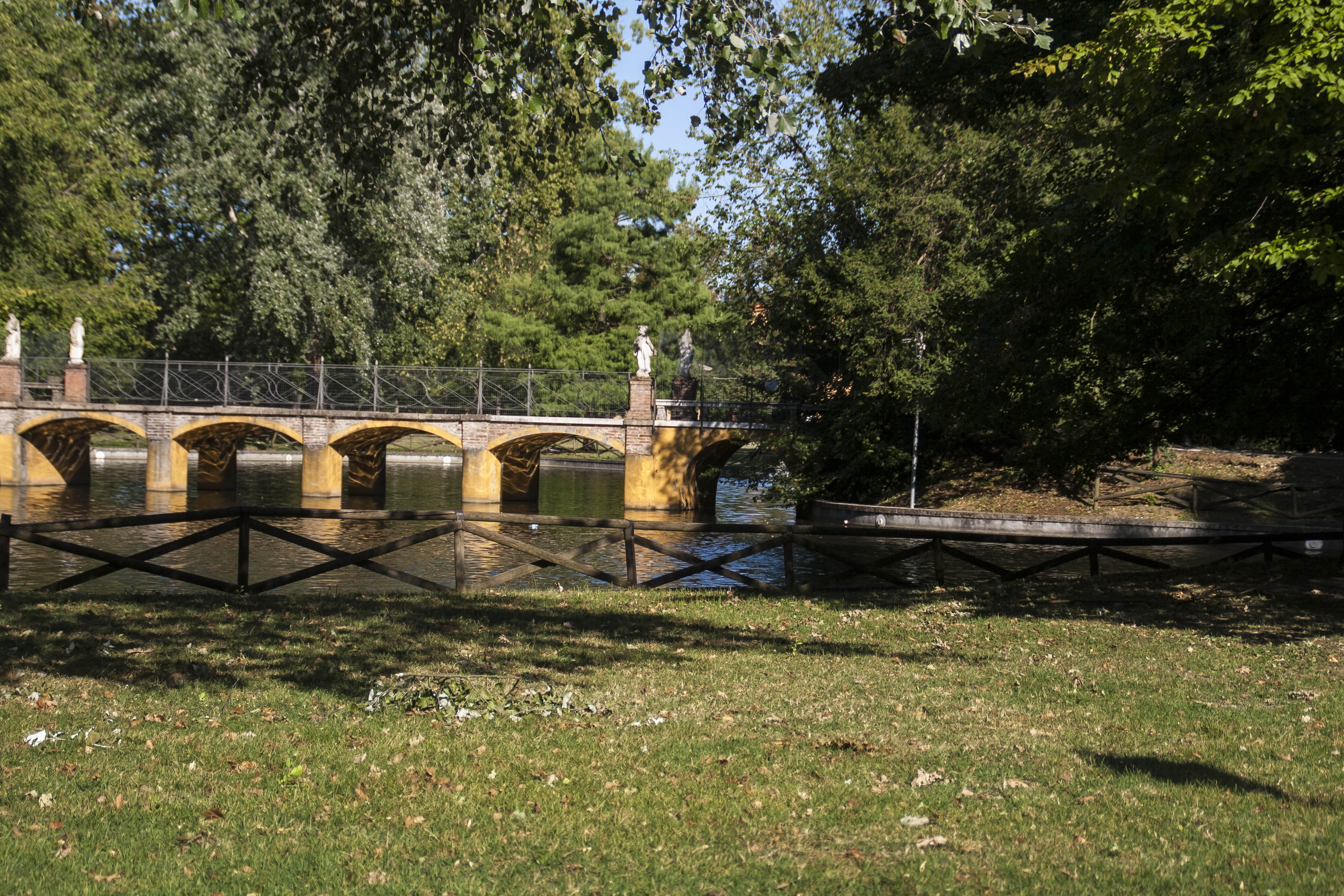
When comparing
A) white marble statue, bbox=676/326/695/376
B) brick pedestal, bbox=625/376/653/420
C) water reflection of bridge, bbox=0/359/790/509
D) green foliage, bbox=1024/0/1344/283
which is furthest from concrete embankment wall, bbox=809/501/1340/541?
green foliage, bbox=1024/0/1344/283

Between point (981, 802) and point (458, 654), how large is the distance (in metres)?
4.70

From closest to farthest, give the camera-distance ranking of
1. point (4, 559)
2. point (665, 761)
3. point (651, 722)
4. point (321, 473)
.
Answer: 1. point (665, 761)
2. point (651, 722)
3. point (4, 559)
4. point (321, 473)

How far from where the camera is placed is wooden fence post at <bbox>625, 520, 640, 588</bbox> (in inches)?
540

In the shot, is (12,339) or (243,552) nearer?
(243,552)

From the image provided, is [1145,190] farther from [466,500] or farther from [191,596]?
[466,500]

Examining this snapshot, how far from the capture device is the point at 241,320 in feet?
121

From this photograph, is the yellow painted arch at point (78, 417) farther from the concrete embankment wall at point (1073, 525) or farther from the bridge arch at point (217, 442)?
the concrete embankment wall at point (1073, 525)

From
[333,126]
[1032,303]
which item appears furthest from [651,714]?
[1032,303]

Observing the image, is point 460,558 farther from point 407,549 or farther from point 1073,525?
point 1073,525

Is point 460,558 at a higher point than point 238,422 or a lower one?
lower

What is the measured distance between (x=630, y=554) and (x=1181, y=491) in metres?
20.0

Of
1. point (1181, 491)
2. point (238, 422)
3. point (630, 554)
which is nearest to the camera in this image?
point (630, 554)

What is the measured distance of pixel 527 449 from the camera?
38344 millimetres

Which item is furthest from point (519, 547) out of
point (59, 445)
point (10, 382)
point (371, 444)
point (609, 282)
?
point (609, 282)
